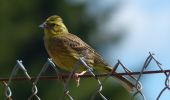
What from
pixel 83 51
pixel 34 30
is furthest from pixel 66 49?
pixel 34 30

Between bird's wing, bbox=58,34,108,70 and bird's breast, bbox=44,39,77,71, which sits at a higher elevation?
bird's wing, bbox=58,34,108,70

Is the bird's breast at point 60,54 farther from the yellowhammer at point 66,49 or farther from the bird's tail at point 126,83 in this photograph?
the bird's tail at point 126,83

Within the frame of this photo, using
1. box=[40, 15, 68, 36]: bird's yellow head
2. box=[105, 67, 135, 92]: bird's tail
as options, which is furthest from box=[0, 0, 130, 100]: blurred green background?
box=[105, 67, 135, 92]: bird's tail

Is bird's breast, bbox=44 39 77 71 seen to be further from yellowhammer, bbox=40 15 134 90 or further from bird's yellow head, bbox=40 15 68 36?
bird's yellow head, bbox=40 15 68 36

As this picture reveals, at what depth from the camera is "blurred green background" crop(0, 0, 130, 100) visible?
25.3 m

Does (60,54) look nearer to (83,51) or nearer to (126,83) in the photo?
(83,51)

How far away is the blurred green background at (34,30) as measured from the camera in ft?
83.1

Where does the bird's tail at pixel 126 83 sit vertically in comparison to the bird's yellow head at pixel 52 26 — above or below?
above

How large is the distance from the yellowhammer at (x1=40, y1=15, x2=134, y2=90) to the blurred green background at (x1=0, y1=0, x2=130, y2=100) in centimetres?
1398

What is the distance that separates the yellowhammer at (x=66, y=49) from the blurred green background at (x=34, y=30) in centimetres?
1398

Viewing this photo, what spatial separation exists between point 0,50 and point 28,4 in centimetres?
379

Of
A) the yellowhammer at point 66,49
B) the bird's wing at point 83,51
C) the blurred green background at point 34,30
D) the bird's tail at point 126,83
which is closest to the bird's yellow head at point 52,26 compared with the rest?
the yellowhammer at point 66,49

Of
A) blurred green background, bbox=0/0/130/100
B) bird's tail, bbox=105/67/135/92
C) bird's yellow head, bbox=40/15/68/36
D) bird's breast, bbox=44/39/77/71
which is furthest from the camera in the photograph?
blurred green background, bbox=0/0/130/100

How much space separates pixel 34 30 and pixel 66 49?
1914 centimetres
